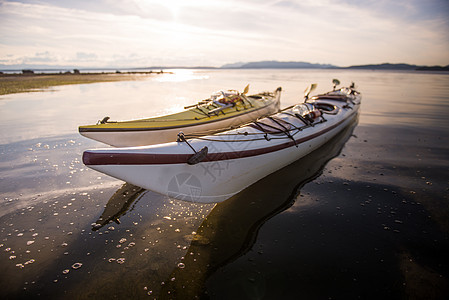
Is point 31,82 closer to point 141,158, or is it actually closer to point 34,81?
point 34,81

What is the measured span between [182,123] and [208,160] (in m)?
4.11

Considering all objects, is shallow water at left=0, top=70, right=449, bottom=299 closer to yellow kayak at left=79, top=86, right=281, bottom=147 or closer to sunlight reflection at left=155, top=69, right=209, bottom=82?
yellow kayak at left=79, top=86, right=281, bottom=147

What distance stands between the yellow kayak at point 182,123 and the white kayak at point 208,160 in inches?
35.8

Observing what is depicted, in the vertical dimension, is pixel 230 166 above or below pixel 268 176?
above

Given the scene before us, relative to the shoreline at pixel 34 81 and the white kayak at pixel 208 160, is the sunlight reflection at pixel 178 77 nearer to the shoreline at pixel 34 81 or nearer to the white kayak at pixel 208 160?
the shoreline at pixel 34 81

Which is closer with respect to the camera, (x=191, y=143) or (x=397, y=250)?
(x=397, y=250)

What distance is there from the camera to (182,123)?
8688 mm

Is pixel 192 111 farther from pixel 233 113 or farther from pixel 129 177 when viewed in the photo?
pixel 129 177

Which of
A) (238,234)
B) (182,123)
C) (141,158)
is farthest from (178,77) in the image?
(238,234)

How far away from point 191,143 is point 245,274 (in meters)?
2.62

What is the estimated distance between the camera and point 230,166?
17.4 ft

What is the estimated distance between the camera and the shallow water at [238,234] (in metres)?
3.58

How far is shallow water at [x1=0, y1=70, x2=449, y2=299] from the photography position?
3578mm

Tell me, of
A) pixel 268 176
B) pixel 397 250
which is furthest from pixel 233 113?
pixel 397 250
